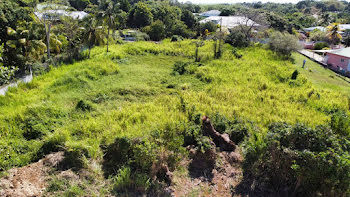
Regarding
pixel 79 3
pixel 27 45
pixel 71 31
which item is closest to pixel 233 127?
pixel 27 45

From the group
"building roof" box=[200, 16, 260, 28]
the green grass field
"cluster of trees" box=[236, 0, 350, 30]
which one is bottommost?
the green grass field

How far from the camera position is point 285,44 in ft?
77.3

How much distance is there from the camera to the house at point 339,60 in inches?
904

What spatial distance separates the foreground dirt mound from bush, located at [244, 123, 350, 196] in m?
6.08

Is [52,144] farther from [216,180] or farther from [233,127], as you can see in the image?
[233,127]

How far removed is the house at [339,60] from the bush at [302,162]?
21.3 meters

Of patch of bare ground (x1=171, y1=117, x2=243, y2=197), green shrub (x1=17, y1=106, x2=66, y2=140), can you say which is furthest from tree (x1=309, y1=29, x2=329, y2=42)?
green shrub (x1=17, y1=106, x2=66, y2=140)

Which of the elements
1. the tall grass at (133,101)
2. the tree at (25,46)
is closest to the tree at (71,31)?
the tall grass at (133,101)

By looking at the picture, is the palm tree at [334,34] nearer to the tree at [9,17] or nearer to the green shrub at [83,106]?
the green shrub at [83,106]

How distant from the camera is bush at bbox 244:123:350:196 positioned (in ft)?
17.3

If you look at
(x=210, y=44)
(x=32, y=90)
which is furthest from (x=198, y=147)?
(x=210, y=44)

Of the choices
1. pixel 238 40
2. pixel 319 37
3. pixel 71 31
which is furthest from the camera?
pixel 319 37

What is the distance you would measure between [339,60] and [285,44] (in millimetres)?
6458

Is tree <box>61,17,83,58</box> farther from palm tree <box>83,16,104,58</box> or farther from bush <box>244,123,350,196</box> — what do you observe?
bush <box>244,123,350,196</box>
